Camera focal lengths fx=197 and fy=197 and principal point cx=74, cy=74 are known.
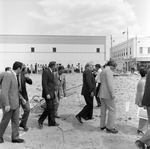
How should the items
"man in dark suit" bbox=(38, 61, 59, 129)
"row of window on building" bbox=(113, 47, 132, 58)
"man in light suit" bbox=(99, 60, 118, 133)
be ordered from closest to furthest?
"man in light suit" bbox=(99, 60, 118, 133) < "man in dark suit" bbox=(38, 61, 59, 129) < "row of window on building" bbox=(113, 47, 132, 58)

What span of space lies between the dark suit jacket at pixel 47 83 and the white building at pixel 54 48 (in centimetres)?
4289

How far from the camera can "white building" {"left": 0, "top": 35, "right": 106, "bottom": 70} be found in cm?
4800

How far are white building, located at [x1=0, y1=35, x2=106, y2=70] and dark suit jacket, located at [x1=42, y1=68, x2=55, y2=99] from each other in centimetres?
4289

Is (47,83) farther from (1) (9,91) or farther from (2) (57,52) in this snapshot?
(2) (57,52)

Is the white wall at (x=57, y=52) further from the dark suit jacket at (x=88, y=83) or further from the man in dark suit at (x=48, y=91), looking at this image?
the man in dark suit at (x=48, y=91)

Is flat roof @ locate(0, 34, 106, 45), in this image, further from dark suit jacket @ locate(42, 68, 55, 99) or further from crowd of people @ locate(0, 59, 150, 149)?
dark suit jacket @ locate(42, 68, 55, 99)

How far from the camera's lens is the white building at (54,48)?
48000 mm

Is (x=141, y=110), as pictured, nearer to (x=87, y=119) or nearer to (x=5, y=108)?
(x=87, y=119)

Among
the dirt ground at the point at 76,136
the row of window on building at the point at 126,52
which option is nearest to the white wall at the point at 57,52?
the row of window on building at the point at 126,52

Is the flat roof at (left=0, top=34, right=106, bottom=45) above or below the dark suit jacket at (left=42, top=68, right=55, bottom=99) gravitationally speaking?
above

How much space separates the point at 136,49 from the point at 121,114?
151 ft

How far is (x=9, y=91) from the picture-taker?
162 inches

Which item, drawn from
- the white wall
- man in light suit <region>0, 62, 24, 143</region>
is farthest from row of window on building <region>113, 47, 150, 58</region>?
man in light suit <region>0, 62, 24, 143</region>

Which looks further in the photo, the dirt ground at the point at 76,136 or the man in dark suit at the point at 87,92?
the man in dark suit at the point at 87,92
